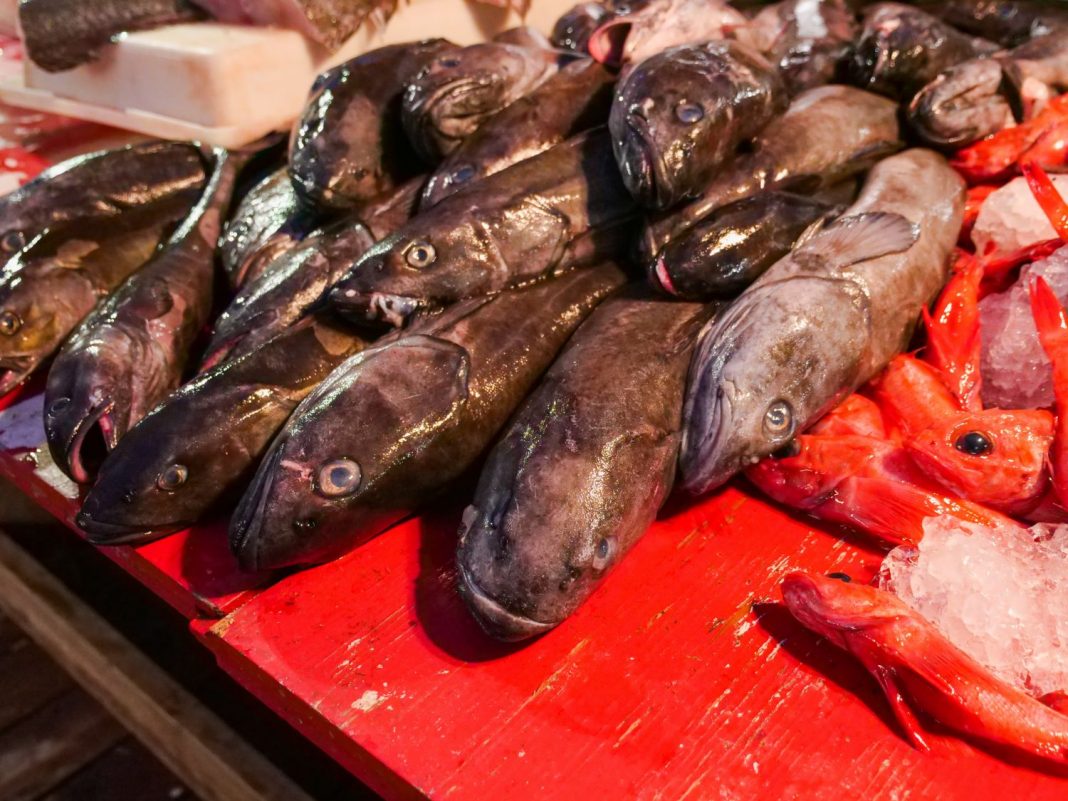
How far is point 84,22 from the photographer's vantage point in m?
5.14

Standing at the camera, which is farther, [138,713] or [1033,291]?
[138,713]

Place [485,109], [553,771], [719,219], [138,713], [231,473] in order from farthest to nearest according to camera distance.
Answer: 1. [485,109]
2. [138,713]
3. [719,219]
4. [231,473]
5. [553,771]

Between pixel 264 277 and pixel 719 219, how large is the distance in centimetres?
184

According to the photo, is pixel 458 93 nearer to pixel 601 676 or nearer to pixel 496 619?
pixel 496 619

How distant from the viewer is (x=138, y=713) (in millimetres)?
3504

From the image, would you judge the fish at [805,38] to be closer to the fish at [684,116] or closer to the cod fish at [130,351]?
the fish at [684,116]

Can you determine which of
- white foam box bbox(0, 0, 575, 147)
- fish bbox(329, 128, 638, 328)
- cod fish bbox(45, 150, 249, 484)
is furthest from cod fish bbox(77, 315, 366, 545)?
white foam box bbox(0, 0, 575, 147)

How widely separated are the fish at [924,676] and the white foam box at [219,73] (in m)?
4.18

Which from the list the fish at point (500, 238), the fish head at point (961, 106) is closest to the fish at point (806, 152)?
the fish head at point (961, 106)

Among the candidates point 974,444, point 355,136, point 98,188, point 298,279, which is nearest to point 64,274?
point 98,188

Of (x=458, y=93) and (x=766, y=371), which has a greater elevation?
(x=458, y=93)

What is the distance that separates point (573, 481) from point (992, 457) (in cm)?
122

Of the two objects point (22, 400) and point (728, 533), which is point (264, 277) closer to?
point (22, 400)

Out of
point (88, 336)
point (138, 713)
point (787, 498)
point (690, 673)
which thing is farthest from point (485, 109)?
point (138, 713)
